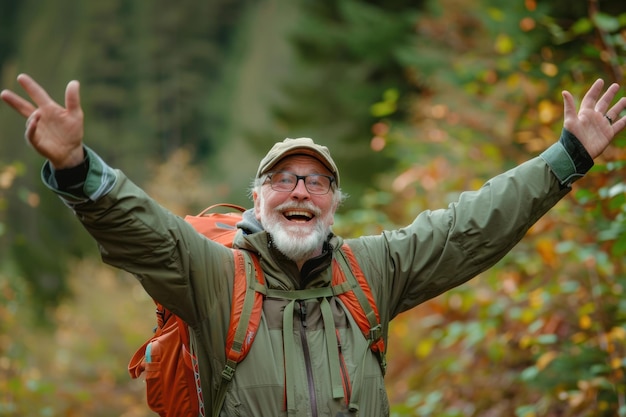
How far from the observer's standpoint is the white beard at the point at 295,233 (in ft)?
12.0

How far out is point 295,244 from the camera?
12.0 ft

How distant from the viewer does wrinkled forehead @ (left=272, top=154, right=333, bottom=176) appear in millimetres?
3857

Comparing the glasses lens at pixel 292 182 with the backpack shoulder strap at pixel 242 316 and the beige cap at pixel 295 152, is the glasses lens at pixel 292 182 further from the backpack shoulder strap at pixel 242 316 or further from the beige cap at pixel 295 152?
the backpack shoulder strap at pixel 242 316

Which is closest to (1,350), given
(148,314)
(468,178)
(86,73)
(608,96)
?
(468,178)

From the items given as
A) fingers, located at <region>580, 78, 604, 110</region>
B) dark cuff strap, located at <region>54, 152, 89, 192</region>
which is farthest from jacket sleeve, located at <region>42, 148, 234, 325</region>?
fingers, located at <region>580, 78, 604, 110</region>

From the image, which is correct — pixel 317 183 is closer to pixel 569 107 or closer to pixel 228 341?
pixel 228 341

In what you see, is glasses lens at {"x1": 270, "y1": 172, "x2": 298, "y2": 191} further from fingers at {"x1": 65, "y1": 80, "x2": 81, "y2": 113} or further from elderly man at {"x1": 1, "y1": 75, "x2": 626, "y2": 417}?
fingers at {"x1": 65, "y1": 80, "x2": 81, "y2": 113}

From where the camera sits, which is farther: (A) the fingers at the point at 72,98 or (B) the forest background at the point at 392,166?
(B) the forest background at the point at 392,166

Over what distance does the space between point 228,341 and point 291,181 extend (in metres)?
0.85

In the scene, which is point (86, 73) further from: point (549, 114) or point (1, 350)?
point (549, 114)

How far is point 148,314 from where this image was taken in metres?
17.8

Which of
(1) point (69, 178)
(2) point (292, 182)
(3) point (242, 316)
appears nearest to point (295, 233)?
(2) point (292, 182)

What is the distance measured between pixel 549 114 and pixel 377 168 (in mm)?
10097

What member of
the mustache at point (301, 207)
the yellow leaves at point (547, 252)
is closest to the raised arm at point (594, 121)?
the mustache at point (301, 207)
